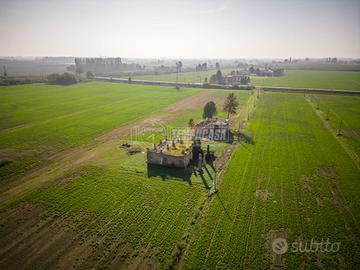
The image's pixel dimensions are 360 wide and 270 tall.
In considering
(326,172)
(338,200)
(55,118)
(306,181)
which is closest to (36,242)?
(306,181)

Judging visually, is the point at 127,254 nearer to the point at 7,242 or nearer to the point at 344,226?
the point at 7,242

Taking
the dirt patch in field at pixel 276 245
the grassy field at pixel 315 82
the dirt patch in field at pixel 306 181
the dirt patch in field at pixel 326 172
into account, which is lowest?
the dirt patch in field at pixel 276 245

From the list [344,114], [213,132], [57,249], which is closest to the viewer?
[57,249]

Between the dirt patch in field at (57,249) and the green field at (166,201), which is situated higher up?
the green field at (166,201)

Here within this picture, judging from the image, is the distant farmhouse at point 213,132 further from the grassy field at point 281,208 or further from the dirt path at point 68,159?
the dirt path at point 68,159

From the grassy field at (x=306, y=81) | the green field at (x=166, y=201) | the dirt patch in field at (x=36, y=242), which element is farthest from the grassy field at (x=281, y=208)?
the grassy field at (x=306, y=81)

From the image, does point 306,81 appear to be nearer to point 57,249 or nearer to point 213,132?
point 213,132

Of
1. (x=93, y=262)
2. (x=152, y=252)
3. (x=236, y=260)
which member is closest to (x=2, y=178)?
(x=93, y=262)

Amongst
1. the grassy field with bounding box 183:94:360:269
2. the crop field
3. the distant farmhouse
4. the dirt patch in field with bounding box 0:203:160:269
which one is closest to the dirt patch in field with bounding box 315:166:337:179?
the grassy field with bounding box 183:94:360:269
